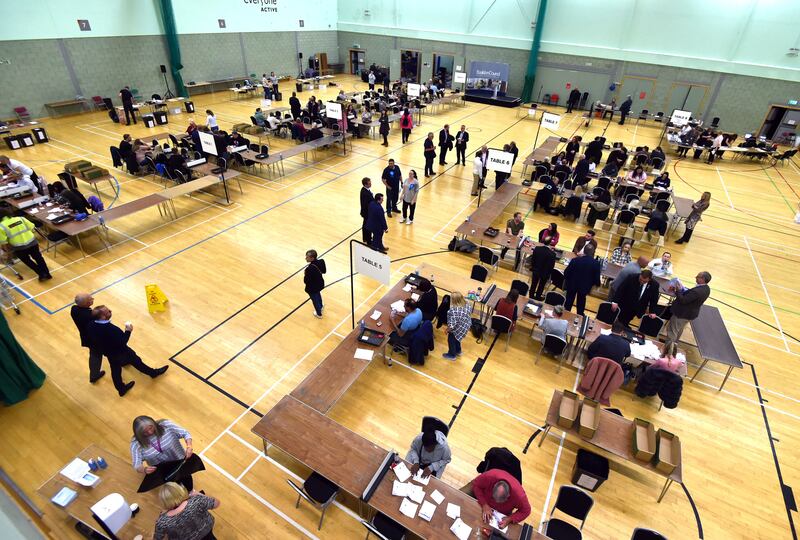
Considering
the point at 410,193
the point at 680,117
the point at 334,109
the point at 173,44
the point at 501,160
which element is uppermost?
the point at 173,44

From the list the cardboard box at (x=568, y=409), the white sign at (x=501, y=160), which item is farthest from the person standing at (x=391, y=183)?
the cardboard box at (x=568, y=409)

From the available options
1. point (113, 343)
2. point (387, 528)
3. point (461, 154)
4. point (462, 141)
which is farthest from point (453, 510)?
point (461, 154)

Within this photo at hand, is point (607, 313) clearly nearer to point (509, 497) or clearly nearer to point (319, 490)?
point (509, 497)

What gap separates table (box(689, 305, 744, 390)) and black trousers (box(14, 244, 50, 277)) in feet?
49.0

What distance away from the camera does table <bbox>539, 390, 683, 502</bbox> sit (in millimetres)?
5832

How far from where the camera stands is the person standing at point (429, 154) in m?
15.6

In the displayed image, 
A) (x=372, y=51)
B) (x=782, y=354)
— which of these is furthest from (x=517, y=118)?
(x=782, y=354)

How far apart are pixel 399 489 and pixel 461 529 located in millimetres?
860

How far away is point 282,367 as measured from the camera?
26.1ft

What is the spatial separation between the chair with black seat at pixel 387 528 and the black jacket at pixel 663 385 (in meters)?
5.11

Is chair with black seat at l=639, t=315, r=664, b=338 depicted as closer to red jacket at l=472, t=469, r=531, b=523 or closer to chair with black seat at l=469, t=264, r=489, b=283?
chair with black seat at l=469, t=264, r=489, b=283

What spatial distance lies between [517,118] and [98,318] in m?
→ 26.9

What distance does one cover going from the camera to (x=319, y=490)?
5.32m

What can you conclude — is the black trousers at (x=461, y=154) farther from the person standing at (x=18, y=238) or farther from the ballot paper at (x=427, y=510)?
the ballot paper at (x=427, y=510)
